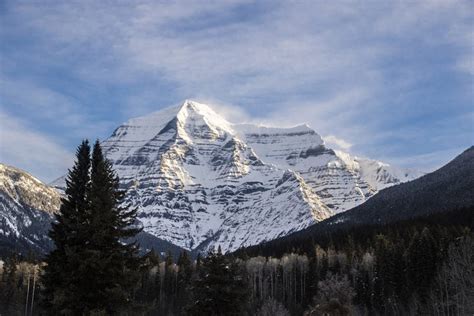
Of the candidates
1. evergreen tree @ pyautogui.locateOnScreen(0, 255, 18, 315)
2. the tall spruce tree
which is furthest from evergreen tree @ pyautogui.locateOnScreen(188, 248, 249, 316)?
evergreen tree @ pyautogui.locateOnScreen(0, 255, 18, 315)

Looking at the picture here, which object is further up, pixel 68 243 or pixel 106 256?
pixel 68 243

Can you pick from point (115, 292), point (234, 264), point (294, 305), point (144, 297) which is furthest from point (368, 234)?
point (115, 292)

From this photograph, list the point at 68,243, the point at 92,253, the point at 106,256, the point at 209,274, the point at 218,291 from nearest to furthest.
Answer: the point at 92,253 < the point at 106,256 < the point at 68,243 < the point at 218,291 < the point at 209,274

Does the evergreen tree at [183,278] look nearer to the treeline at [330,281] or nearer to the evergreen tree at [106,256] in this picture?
the treeline at [330,281]

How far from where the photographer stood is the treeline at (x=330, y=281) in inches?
1666

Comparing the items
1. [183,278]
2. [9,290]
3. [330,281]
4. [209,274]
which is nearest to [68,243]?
[209,274]

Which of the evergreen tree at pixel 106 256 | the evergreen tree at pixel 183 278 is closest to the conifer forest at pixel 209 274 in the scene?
the evergreen tree at pixel 106 256

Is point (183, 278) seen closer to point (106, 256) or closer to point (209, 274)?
point (209, 274)

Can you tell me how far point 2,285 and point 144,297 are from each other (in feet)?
109

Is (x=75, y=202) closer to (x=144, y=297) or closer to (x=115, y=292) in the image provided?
(x=115, y=292)

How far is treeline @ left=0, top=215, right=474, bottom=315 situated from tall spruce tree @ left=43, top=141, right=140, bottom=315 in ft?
4.57

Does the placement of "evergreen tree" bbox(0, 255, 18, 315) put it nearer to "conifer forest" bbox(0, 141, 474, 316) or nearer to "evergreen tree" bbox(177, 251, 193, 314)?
"conifer forest" bbox(0, 141, 474, 316)

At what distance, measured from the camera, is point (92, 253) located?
3341 cm

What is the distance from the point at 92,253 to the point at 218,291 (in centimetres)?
1120
